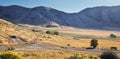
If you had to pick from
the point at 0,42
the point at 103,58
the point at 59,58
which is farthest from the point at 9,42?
the point at 103,58

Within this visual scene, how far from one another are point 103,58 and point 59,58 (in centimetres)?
835

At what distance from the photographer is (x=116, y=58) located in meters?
43.6

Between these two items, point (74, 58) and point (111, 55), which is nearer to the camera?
point (74, 58)

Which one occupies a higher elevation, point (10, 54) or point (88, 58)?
point (10, 54)

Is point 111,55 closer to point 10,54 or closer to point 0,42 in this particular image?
point 10,54

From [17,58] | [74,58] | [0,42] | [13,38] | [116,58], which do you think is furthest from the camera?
[13,38]

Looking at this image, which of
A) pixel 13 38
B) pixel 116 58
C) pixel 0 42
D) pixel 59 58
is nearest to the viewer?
pixel 116 58

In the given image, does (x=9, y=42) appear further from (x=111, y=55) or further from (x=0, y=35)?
(x=111, y=55)

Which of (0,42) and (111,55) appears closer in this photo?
(111,55)

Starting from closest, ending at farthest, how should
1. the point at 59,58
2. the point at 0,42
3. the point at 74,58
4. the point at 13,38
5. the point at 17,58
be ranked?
the point at 17,58
the point at 74,58
the point at 59,58
the point at 0,42
the point at 13,38

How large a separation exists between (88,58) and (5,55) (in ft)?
62.1

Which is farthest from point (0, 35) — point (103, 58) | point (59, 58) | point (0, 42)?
point (103, 58)

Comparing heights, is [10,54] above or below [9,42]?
above

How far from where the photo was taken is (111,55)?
43.8 m
